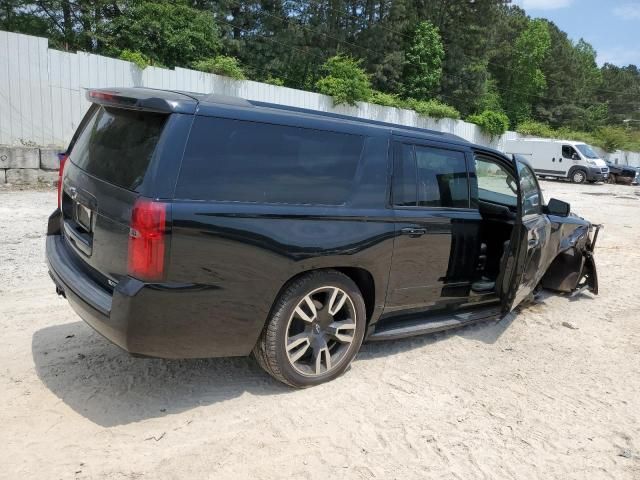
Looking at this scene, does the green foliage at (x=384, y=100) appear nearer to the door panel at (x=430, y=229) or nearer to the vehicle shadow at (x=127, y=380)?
the door panel at (x=430, y=229)

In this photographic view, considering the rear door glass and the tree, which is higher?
the tree

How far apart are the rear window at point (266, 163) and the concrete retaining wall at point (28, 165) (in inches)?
374

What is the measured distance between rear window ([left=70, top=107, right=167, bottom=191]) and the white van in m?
25.4

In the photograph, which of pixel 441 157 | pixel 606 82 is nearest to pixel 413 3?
pixel 441 157

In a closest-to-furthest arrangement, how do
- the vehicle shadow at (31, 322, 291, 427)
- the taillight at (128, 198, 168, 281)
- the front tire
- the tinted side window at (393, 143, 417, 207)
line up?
the taillight at (128, 198, 168, 281) < the vehicle shadow at (31, 322, 291, 427) < the tinted side window at (393, 143, 417, 207) < the front tire

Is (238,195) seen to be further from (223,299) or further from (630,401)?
(630,401)

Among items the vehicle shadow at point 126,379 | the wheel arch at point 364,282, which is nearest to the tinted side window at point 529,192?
the wheel arch at point 364,282

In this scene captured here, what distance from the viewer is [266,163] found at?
10.4ft

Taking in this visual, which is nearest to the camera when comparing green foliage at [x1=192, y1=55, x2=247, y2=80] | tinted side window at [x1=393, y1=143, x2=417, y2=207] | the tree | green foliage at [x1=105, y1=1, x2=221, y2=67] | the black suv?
the black suv

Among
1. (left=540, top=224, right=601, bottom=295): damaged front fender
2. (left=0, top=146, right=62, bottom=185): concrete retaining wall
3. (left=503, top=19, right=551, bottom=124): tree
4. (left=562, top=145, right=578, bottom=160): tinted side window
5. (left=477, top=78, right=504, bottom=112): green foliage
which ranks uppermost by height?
(left=503, top=19, right=551, bottom=124): tree

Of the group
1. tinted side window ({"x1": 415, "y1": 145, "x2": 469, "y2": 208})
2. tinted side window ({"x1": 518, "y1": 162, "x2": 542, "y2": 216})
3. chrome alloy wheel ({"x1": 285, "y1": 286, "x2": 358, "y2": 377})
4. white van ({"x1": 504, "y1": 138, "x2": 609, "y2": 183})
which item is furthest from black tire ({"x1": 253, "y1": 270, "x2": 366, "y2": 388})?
white van ({"x1": 504, "y1": 138, "x2": 609, "y2": 183})

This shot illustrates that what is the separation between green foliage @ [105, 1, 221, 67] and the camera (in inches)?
908

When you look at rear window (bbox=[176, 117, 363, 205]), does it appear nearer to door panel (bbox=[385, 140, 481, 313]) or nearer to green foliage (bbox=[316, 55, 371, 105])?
door panel (bbox=[385, 140, 481, 313])

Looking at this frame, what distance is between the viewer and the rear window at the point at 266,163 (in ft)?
9.61
